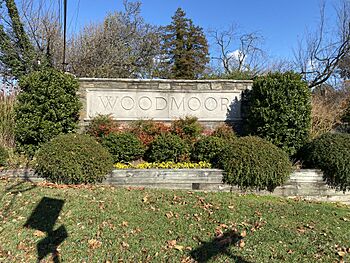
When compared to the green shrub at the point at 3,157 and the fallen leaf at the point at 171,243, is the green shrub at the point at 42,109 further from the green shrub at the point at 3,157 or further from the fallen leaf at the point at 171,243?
the fallen leaf at the point at 171,243

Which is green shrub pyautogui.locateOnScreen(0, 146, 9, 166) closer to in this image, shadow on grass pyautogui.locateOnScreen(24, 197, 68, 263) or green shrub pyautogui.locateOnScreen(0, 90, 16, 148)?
green shrub pyautogui.locateOnScreen(0, 90, 16, 148)

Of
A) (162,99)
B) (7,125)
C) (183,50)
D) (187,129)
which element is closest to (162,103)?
(162,99)

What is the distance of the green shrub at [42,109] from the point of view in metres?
6.36

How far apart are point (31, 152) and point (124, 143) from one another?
2.06 meters

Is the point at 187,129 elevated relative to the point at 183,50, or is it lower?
lower

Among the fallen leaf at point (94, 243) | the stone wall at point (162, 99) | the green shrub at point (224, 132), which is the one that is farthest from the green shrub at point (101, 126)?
the fallen leaf at point (94, 243)

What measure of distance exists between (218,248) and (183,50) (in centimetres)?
2160

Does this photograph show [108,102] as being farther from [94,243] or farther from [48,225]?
[94,243]

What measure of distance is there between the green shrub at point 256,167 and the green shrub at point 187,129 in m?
1.68

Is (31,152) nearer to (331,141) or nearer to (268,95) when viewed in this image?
(268,95)

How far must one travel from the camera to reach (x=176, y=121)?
711 cm

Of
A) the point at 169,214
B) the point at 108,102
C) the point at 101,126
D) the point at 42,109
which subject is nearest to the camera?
the point at 169,214

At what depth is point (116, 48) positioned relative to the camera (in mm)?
14664

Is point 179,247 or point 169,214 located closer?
point 179,247
